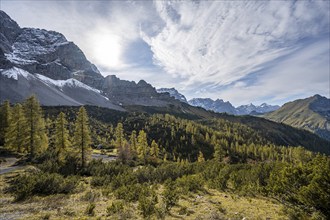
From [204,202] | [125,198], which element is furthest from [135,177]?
[204,202]

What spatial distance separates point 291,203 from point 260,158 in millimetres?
114679

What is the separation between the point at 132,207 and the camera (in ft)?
50.5

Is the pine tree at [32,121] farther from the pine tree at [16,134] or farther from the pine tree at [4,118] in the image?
the pine tree at [4,118]

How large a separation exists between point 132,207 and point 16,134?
43.4 m

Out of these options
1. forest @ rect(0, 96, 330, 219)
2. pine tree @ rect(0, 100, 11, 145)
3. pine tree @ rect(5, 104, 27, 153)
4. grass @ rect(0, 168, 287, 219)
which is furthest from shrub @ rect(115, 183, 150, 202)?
pine tree @ rect(0, 100, 11, 145)

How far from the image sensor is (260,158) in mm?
119000

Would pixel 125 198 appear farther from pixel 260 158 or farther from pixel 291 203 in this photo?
pixel 260 158

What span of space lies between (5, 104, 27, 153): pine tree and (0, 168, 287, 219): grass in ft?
97.7

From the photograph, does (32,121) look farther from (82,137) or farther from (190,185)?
(190,185)

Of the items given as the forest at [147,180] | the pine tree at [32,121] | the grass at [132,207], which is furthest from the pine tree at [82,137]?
the grass at [132,207]

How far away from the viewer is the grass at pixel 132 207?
13.6 meters

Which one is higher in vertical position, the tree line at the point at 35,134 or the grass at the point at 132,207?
the tree line at the point at 35,134

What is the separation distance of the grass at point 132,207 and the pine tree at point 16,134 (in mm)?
29768

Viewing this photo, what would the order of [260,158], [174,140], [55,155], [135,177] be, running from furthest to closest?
[174,140]
[260,158]
[55,155]
[135,177]
